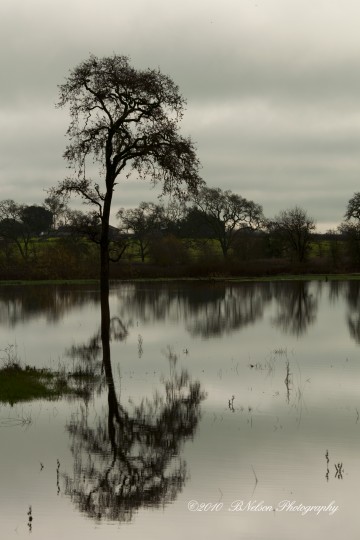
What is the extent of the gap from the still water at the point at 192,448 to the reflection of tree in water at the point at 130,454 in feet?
0.07

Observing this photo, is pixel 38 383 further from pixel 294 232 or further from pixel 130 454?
pixel 294 232

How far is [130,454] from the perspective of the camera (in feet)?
32.2

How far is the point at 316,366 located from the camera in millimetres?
17359

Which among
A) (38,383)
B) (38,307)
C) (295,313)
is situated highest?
(38,383)

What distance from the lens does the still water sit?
7.48 metres

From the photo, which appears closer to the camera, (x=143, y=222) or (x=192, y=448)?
(x=192, y=448)

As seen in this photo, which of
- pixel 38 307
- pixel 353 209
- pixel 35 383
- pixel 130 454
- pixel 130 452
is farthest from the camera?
pixel 353 209

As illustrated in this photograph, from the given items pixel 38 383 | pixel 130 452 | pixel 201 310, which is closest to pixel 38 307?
pixel 201 310

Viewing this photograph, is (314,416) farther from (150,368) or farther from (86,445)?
(150,368)

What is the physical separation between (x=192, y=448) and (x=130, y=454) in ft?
2.93

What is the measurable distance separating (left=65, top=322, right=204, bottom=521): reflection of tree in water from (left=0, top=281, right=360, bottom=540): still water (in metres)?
0.02

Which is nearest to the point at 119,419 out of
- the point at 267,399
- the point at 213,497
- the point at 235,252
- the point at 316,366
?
the point at 267,399

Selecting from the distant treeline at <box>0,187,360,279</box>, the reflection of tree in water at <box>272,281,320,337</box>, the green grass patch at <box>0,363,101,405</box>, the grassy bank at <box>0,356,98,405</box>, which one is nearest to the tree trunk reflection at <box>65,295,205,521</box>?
the grassy bank at <box>0,356,98,405</box>

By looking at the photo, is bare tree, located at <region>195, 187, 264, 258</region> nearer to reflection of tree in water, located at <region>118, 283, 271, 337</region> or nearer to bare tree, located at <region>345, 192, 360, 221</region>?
bare tree, located at <region>345, 192, 360, 221</region>
